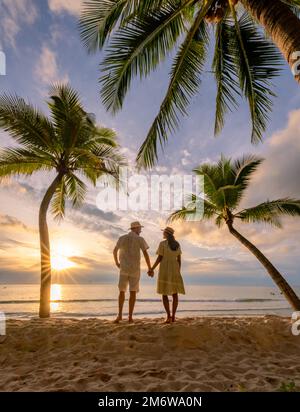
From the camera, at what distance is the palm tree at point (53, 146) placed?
8.43 m

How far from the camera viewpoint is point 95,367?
4.19 meters

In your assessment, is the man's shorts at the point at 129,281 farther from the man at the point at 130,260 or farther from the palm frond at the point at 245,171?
the palm frond at the point at 245,171

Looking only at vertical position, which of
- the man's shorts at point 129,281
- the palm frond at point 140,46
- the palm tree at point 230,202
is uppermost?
the palm frond at point 140,46

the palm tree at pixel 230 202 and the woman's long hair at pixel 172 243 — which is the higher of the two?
the palm tree at pixel 230 202

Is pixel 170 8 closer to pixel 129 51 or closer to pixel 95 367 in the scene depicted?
pixel 129 51

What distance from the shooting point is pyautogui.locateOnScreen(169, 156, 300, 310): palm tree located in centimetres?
1057

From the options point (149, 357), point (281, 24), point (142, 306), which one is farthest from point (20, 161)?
point (142, 306)

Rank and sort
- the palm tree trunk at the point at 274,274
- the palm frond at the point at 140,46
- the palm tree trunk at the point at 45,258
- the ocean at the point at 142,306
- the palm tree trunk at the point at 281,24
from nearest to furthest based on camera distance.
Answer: the palm tree trunk at the point at 281,24 < the palm frond at the point at 140,46 < the palm tree trunk at the point at 45,258 < the palm tree trunk at the point at 274,274 < the ocean at the point at 142,306

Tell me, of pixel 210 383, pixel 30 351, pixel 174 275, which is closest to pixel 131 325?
pixel 174 275

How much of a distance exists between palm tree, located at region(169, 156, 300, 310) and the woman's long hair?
4242 mm

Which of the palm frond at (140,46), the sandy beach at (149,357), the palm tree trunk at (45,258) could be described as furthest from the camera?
the palm tree trunk at (45,258)

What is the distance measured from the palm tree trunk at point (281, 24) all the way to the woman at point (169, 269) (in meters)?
3.68

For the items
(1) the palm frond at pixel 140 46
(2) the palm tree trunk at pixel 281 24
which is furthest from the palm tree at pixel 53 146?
(2) the palm tree trunk at pixel 281 24

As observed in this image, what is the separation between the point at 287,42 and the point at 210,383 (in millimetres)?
4076
